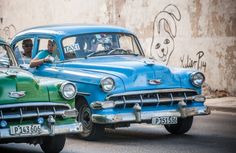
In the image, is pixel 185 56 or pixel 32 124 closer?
pixel 32 124

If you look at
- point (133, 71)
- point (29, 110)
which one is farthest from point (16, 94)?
point (133, 71)

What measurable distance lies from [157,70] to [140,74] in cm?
34

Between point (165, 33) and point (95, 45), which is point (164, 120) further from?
point (165, 33)

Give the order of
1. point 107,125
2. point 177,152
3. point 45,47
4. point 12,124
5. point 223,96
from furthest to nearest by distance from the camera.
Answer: point 223,96
point 45,47
point 107,125
point 177,152
point 12,124

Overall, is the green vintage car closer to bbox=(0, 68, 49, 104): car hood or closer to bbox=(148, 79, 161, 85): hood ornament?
Answer: bbox=(0, 68, 49, 104): car hood

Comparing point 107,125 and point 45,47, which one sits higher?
point 45,47

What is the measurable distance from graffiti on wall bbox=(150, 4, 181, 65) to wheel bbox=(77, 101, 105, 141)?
8.09 metres

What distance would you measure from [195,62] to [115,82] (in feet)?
25.8

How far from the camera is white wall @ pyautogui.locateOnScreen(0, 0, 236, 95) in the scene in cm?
1842

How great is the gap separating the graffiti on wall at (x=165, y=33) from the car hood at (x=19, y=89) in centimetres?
1031

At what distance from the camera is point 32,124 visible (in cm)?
950

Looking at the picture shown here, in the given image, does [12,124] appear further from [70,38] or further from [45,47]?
[45,47]

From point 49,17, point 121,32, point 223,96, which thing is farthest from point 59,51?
point 49,17

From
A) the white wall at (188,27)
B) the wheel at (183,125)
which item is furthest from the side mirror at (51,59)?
the white wall at (188,27)
